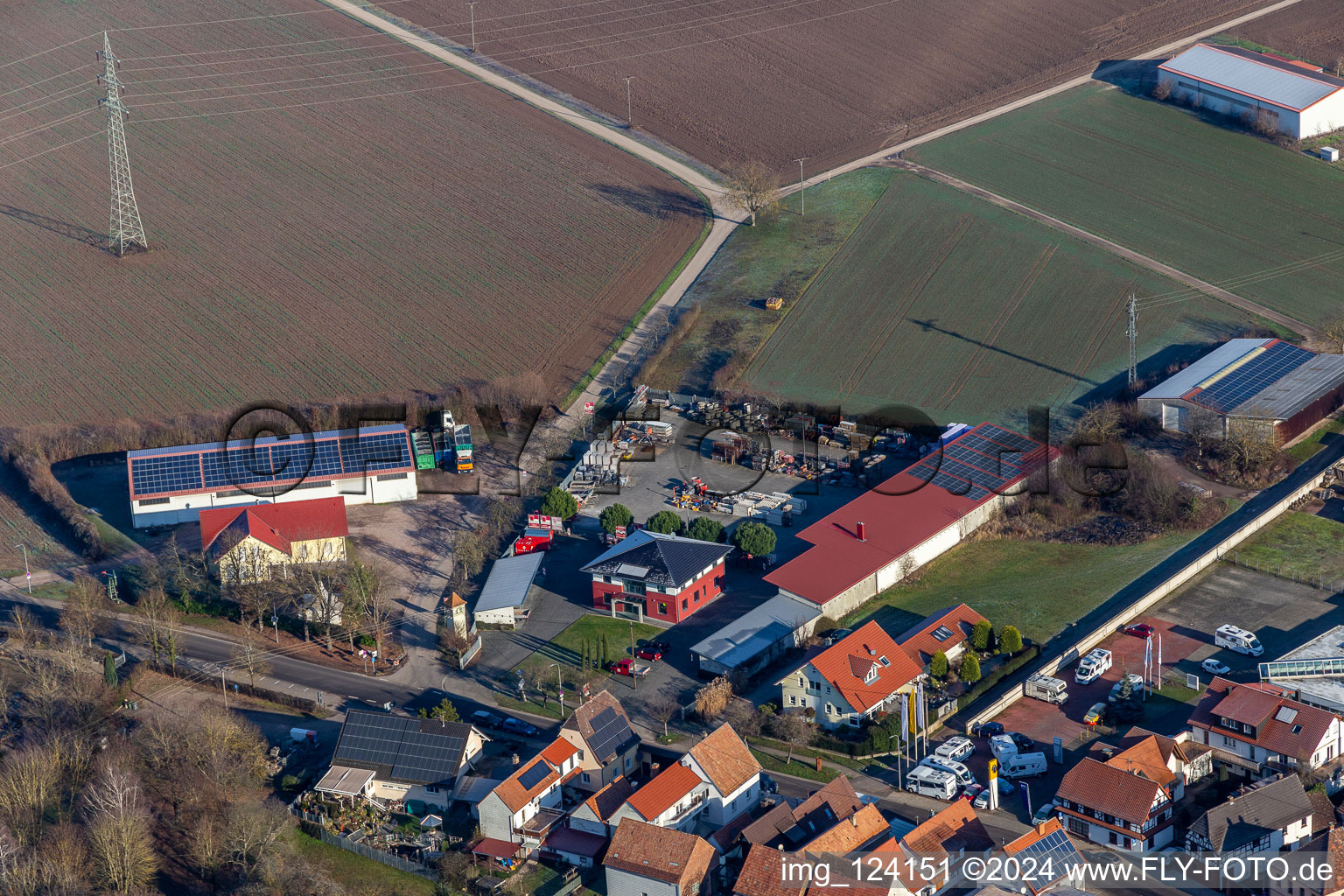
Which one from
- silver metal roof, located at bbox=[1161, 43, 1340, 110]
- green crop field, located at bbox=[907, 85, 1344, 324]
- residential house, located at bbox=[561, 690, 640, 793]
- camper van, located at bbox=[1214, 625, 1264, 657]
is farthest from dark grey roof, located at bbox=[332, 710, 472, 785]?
silver metal roof, located at bbox=[1161, 43, 1340, 110]

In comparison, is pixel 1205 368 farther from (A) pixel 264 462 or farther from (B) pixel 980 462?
(A) pixel 264 462

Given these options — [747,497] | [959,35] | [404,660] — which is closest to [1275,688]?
[747,497]

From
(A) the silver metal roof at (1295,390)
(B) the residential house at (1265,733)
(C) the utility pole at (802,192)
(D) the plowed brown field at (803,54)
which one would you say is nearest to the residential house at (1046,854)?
(B) the residential house at (1265,733)

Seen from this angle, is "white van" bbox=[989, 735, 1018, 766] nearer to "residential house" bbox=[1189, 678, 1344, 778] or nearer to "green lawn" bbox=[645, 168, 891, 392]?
"residential house" bbox=[1189, 678, 1344, 778]

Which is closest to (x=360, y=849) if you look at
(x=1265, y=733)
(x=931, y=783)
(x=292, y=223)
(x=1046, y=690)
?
(x=931, y=783)

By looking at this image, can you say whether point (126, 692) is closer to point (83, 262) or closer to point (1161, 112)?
point (83, 262)
